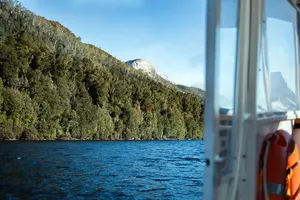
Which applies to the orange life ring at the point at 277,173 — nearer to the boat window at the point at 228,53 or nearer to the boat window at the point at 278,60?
the boat window at the point at 278,60

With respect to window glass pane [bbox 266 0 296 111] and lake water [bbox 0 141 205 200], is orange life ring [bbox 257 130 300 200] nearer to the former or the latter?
window glass pane [bbox 266 0 296 111]

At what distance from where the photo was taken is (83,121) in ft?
127

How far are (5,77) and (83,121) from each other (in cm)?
873

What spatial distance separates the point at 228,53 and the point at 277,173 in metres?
0.57

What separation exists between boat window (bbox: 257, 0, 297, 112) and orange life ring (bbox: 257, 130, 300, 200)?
0.67ft

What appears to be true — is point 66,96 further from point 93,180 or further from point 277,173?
point 277,173

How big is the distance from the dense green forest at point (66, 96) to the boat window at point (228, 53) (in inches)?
1303

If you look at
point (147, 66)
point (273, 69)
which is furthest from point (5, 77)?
point (147, 66)

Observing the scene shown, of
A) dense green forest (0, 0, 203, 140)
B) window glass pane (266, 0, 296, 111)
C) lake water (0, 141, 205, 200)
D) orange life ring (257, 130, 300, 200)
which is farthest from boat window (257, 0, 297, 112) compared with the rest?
dense green forest (0, 0, 203, 140)

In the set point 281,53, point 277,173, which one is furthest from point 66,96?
point 277,173

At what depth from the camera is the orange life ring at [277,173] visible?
1633 mm

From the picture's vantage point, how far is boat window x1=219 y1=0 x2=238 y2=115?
4.74 feet

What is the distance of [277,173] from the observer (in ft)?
5.44

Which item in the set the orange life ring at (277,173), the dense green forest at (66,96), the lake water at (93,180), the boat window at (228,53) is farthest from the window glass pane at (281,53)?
the dense green forest at (66,96)
